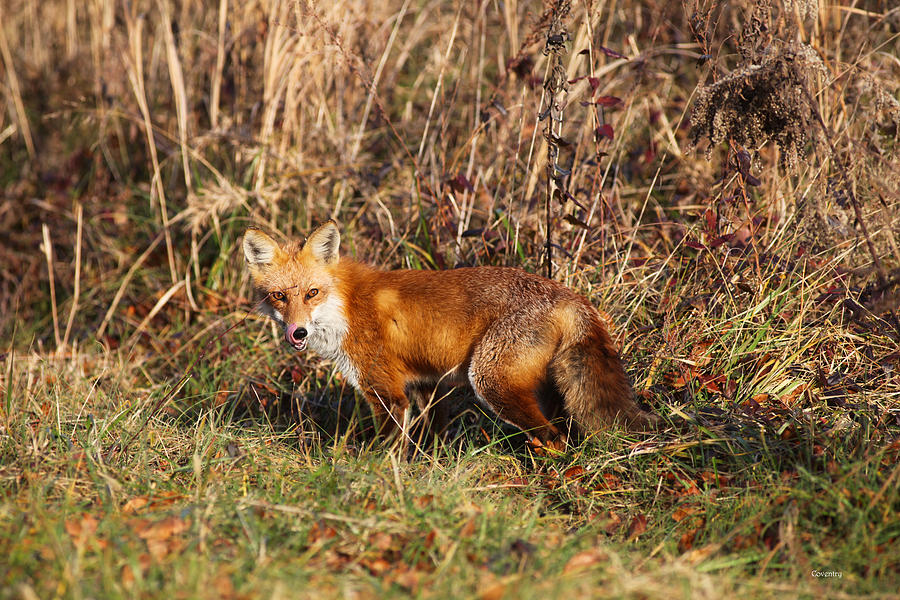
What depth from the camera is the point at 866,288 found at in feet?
14.2

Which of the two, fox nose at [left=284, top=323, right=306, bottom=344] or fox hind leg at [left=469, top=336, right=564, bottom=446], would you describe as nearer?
fox hind leg at [left=469, top=336, right=564, bottom=446]

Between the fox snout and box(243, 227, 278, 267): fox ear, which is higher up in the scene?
box(243, 227, 278, 267): fox ear

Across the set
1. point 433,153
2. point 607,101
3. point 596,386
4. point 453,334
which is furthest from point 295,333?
point 607,101

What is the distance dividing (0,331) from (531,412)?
5.01 m

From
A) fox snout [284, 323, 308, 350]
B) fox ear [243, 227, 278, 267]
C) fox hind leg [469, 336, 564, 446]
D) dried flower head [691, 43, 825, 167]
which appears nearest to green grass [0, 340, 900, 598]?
fox hind leg [469, 336, 564, 446]

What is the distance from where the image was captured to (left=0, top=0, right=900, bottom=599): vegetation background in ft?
9.61

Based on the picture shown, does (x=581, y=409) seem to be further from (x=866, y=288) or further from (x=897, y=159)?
(x=897, y=159)

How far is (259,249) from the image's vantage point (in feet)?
14.9

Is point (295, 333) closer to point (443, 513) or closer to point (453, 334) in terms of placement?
point (453, 334)

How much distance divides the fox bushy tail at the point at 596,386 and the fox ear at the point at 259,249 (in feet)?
6.33

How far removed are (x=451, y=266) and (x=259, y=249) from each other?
56.4 inches

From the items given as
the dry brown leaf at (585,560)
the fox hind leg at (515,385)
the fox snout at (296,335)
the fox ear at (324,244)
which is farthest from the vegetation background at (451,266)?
the fox ear at (324,244)

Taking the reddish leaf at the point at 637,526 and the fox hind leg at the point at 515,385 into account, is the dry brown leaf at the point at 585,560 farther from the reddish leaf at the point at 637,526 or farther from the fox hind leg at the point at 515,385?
the fox hind leg at the point at 515,385

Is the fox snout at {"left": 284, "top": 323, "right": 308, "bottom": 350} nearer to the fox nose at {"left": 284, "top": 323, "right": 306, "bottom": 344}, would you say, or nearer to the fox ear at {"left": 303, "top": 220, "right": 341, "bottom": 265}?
the fox nose at {"left": 284, "top": 323, "right": 306, "bottom": 344}
